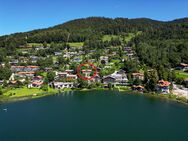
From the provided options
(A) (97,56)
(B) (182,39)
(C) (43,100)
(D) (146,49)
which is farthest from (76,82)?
(B) (182,39)

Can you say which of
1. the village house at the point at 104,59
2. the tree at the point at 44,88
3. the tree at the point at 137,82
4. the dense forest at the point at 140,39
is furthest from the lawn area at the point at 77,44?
the tree at the point at 137,82

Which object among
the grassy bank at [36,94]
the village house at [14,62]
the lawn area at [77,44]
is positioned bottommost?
the grassy bank at [36,94]

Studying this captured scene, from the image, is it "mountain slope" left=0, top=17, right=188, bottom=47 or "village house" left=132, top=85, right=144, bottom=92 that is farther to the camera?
"mountain slope" left=0, top=17, right=188, bottom=47

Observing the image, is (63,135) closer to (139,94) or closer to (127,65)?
(139,94)

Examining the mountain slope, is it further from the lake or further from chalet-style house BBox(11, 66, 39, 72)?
the lake

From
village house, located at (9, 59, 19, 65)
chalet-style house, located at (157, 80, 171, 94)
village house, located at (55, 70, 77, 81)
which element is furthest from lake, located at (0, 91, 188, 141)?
village house, located at (9, 59, 19, 65)

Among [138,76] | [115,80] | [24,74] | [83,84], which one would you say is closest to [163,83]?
[138,76]

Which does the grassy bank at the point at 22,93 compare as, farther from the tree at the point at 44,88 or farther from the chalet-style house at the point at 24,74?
the chalet-style house at the point at 24,74

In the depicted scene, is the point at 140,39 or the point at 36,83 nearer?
the point at 36,83

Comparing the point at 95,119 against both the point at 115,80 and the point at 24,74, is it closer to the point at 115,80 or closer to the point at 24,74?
the point at 115,80
